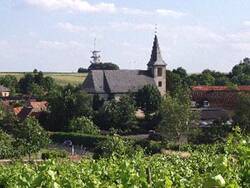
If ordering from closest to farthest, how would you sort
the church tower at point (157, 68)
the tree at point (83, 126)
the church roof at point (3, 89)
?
1. the tree at point (83, 126)
2. the church tower at point (157, 68)
3. the church roof at point (3, 89)

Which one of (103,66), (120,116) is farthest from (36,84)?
(120,116)

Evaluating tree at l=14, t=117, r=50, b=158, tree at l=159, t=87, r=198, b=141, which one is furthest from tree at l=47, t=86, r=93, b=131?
tree at l=14, t=117, r=50, b=158

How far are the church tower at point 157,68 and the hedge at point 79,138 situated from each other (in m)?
32.3

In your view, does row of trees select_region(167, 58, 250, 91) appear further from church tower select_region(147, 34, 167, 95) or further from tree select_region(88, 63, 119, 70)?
tree select_region(88, 63, 119, 70)

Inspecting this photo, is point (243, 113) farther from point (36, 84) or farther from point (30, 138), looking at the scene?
point (36, 84)

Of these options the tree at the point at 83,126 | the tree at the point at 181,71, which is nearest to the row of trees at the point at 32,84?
the tree at the point at 181,71

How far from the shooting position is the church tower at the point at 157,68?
86.9 m

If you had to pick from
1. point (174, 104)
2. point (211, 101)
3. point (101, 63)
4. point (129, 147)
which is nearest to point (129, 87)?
point (211, 101)

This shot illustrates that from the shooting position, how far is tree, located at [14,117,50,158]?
41625 mm

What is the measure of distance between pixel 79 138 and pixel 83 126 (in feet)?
15.7

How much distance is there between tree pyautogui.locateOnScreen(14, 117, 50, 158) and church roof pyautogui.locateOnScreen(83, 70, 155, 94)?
3633cm

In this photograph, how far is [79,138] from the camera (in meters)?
51.6

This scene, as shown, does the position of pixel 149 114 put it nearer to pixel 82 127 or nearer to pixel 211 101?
pixel 82 127

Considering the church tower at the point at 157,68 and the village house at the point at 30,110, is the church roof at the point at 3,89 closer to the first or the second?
the church tower at the point at 157,68
